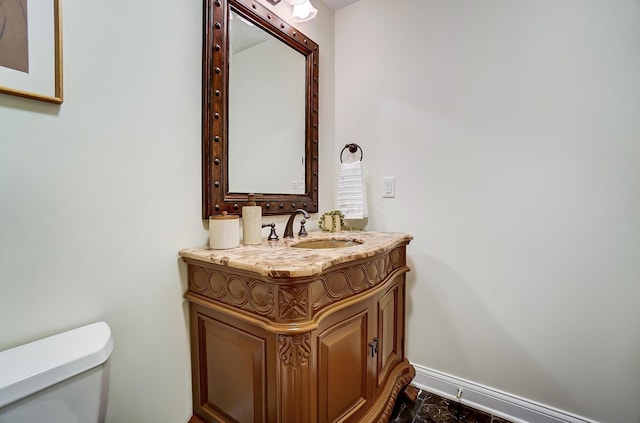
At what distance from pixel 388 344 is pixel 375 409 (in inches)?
10.9

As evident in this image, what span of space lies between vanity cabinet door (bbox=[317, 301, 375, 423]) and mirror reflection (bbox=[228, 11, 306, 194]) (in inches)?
27.9

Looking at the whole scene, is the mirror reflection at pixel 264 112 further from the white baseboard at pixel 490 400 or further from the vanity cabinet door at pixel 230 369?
the white baseboard at pixel 490 400

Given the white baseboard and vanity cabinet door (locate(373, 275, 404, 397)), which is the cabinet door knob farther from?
the white baseboard

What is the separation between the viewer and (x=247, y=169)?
4.13 feet

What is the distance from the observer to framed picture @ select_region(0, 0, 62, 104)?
672mm

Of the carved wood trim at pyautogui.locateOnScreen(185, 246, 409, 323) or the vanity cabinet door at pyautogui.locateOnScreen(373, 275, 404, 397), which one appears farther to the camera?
the vanity cabinet door at pyautogui.locateOnScreen(373, 275, 404, 397)

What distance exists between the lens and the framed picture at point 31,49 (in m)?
0.67

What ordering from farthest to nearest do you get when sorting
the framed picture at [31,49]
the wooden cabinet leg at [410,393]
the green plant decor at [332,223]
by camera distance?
the green plant decor at [332,223], the wooden cabinet leg at [410,393], the framed picture at [31,49]

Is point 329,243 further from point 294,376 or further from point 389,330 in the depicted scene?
point 294,376

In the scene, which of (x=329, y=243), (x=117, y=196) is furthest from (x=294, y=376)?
(x=117, y=196)

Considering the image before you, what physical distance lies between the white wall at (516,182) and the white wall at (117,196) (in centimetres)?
106

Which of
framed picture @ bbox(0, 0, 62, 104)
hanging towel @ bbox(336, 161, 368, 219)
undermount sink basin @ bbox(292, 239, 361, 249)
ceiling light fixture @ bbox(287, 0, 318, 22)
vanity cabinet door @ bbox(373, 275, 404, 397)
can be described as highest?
ceiling light fixture @ bbox(287, 0, 318, 22)

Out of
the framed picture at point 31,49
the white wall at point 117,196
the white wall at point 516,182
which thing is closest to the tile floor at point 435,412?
the white wall at point 516,182

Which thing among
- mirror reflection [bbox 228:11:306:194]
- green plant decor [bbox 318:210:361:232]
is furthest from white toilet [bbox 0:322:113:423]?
green plant decor [bbox 318:210:361:232]
